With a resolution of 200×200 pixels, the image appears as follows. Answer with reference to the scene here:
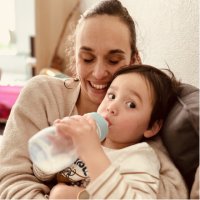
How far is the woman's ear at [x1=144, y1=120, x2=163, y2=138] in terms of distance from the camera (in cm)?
104

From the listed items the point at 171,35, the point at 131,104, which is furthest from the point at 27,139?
the point at 171,35

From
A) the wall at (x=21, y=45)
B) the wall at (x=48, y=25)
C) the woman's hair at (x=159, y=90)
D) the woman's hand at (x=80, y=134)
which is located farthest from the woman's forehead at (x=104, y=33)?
the wall at (x=21, y=45)

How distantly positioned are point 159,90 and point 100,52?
0.87 ft

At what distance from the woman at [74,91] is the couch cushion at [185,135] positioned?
0.32 feet

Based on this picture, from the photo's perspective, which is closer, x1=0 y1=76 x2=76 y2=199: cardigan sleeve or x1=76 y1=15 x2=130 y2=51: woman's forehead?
x1=0 y1=76 x2=76 y2=199: cardigan sleeve

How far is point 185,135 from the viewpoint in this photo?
86 cm

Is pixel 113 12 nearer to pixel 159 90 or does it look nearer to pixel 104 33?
pixel 104 33

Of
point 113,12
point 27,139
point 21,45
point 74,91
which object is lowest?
point 21,45

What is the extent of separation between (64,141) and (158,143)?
0.98 feet

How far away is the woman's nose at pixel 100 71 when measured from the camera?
1.19 meters

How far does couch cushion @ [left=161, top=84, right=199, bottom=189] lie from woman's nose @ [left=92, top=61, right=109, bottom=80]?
309 millimetres

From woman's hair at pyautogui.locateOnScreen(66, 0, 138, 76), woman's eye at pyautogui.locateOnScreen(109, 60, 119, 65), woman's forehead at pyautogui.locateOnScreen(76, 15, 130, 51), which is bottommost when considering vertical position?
woman's eye at pyautogui.locateOnScreen(109, 60, 119, 65)

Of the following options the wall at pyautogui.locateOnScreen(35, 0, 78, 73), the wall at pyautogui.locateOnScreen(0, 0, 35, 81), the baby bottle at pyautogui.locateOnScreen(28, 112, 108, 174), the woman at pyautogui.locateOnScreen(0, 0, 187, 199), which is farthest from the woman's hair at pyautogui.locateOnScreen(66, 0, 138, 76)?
the wall at pyautogui.locateOnScreen(0, 0, 35, 81)

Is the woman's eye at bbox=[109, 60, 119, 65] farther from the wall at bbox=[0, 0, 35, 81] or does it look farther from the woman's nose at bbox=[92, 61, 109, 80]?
the wall at bbox=[0, 0, 35, 81]
